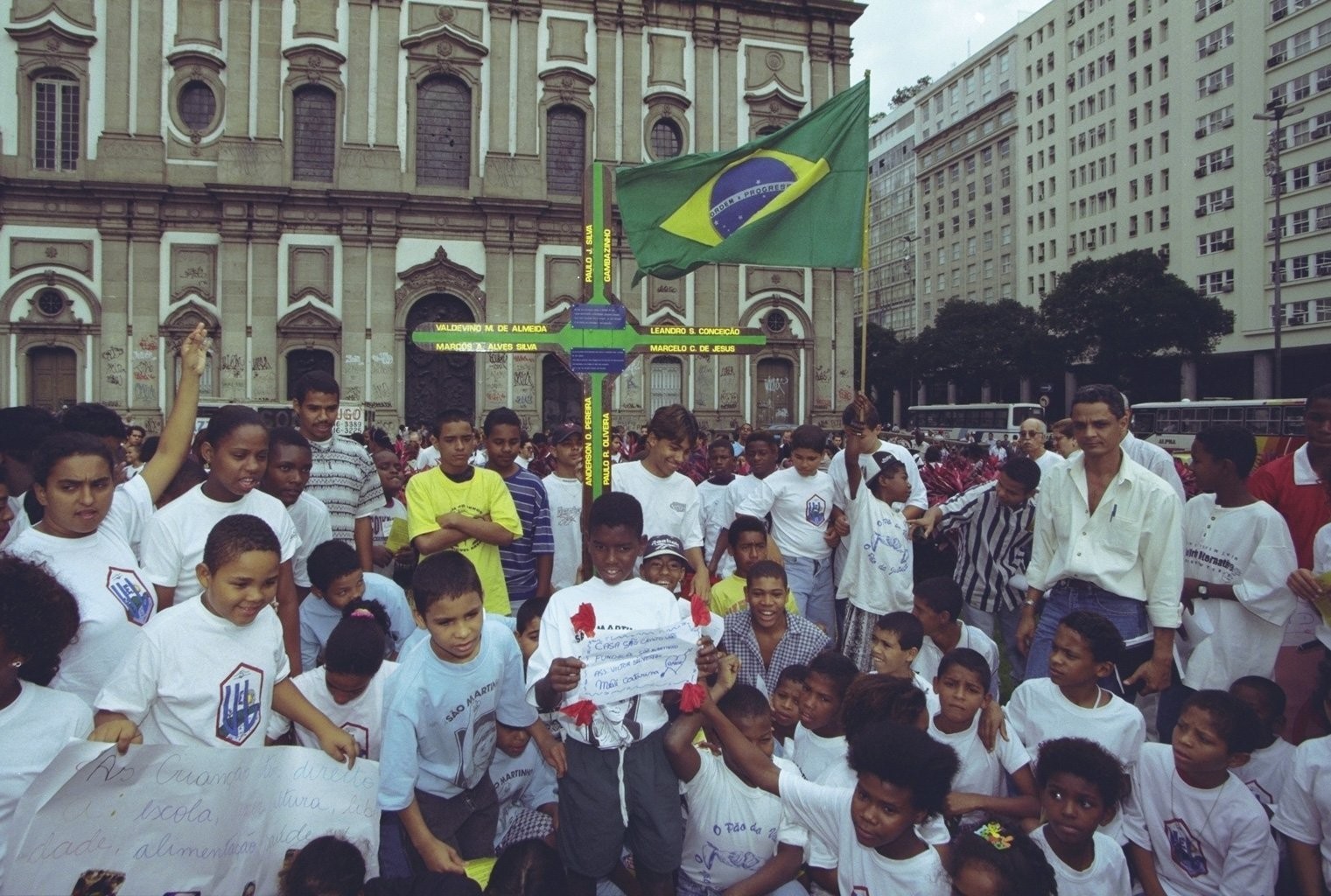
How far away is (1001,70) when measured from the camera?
71.3 meters

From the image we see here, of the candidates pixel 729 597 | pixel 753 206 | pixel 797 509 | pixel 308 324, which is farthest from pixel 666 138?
pixel 729 597

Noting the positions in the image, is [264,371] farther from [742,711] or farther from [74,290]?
[742,711]

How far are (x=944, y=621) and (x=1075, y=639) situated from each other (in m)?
1.06

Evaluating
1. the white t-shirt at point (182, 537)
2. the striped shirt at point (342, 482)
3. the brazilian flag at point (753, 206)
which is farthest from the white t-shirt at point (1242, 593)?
the striped shirt at point (342, 482)

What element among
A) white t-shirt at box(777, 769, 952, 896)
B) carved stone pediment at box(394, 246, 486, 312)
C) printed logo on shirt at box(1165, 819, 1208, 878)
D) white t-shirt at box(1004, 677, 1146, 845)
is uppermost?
carved stone pediment at box(394, 246, 486, 312)

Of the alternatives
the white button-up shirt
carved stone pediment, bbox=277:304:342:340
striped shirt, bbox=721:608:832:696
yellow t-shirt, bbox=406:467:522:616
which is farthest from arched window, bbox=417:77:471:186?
the white button-up shirt

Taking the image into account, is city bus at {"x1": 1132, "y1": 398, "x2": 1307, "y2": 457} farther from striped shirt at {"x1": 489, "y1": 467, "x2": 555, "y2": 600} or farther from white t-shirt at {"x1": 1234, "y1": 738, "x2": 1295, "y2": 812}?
striped shirt at {"x1": 489, "y1": 467, "x2": 555, "y2": 600}

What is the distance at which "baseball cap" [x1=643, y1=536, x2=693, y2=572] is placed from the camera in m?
4.95

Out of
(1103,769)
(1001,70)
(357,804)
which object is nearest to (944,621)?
(1103,769)

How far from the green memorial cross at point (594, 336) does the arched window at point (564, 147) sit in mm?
23145

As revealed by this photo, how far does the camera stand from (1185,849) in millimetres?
3920

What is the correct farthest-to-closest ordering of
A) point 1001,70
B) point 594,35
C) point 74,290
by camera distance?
point 1001,70
point 594,35
point 74,290

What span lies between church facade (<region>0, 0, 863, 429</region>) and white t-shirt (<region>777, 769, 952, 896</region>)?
21126mm

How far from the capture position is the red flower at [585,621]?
3604 millimetres
